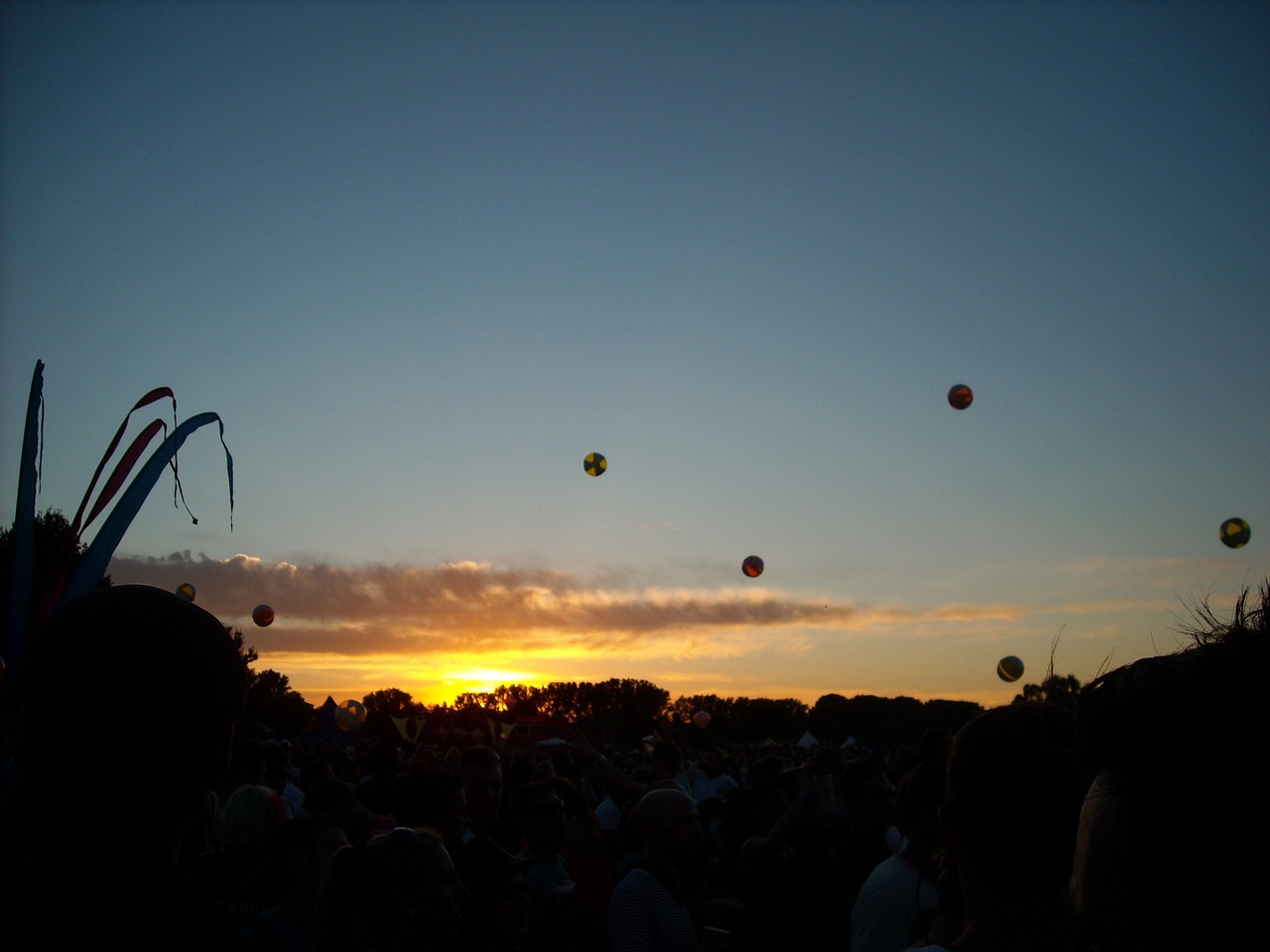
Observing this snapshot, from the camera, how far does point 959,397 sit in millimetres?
13070

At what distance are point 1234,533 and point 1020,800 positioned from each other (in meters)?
12.4

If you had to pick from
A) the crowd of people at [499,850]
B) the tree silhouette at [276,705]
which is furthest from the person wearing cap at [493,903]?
the tree silhouette at [276,705]

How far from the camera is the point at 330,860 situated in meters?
3.43

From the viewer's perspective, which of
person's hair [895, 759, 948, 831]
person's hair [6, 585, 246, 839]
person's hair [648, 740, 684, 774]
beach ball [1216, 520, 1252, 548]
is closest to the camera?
person's hair [6, 585, 246, 839]

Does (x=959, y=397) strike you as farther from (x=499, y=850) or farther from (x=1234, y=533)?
(x=499, y=850)

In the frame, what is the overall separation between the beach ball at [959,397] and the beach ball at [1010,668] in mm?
4036

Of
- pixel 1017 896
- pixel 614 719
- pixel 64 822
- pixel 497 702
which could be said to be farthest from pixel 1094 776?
pixel 497 702

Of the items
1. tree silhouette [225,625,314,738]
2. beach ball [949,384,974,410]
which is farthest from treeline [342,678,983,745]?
beach ball [949,384,974,410]

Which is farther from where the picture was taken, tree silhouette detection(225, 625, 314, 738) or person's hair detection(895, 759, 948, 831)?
tree silhouette detection(225, 625, 314, 738)

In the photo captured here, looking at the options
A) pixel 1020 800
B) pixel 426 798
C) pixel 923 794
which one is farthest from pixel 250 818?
pixel 1020 800

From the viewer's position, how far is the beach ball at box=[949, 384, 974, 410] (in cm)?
1290

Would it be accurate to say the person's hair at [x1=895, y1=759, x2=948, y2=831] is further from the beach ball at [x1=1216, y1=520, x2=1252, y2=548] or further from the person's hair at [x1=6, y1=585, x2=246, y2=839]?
the beach ball at [x1=1216, y1=520, x2=1252, y2=548]

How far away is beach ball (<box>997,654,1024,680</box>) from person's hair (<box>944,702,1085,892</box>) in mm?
12104

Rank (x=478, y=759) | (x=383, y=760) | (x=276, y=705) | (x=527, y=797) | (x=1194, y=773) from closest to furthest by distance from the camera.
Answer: (x=1194, y=773) < (x=527, y=797) < (x=478, y=759) < (x=383, y=760) < (x=276, y=705)
